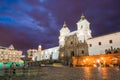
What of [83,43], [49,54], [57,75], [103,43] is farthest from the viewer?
[49,54]

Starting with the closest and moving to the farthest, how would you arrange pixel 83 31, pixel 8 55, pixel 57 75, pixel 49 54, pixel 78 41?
1. pixel 57 75
2. pixel 83 31
3. pixel 78 41
4. pixel 49 54
5. pixel 8 55

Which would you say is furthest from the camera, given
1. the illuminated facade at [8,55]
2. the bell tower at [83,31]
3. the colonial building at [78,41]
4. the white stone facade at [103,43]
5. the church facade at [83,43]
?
the illuminated facade at [8,55]

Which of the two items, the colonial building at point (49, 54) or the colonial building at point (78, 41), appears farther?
the colonial building at point (49, 54)

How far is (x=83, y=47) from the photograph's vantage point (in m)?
47.0

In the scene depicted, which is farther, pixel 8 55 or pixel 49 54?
pixel 8 55

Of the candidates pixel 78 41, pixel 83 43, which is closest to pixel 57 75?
pixel 83 43

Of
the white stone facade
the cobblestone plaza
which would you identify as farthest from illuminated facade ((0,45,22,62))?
the cobblestone plaza

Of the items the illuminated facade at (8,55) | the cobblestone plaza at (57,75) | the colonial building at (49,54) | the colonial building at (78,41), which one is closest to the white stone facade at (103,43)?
the colonial building at (78,41)

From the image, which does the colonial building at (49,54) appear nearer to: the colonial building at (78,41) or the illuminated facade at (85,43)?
the illuminated facade at (85,43)

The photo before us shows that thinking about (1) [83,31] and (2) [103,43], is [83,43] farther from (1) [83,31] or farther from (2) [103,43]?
(2) [103,43]

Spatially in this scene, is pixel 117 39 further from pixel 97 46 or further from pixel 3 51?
pixel 3 51

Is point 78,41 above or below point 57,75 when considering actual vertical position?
above

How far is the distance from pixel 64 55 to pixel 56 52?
8.39m

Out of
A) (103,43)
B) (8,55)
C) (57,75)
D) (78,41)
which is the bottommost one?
(57,75)
